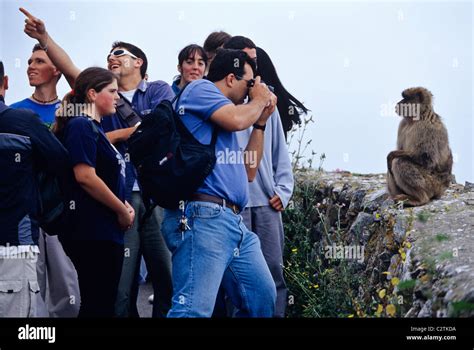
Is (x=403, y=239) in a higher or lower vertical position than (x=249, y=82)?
lower

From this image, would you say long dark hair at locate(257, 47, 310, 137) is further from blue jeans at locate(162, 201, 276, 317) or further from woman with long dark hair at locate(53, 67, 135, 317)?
blue jeans at locate(162, 201, 276, 317)

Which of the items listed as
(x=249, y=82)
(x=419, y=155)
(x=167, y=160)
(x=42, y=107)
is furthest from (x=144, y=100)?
(x=419, y=155)

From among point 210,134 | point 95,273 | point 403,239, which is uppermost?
point 210,134

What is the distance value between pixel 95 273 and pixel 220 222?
95cm

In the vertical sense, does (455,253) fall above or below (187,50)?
below

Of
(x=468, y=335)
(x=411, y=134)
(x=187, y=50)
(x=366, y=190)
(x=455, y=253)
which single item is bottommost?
(x=468, y=335)

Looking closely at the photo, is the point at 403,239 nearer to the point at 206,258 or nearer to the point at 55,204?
the point at 206,258

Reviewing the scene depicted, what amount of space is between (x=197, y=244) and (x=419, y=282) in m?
1.25

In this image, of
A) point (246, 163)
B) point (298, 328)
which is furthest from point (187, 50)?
point (298, 328)

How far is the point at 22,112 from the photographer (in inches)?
184

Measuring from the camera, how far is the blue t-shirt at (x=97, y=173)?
5.01 metres

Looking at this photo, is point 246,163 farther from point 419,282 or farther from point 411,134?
point 411,134

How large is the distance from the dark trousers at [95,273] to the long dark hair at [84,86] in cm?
69

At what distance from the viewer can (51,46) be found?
5.84m
